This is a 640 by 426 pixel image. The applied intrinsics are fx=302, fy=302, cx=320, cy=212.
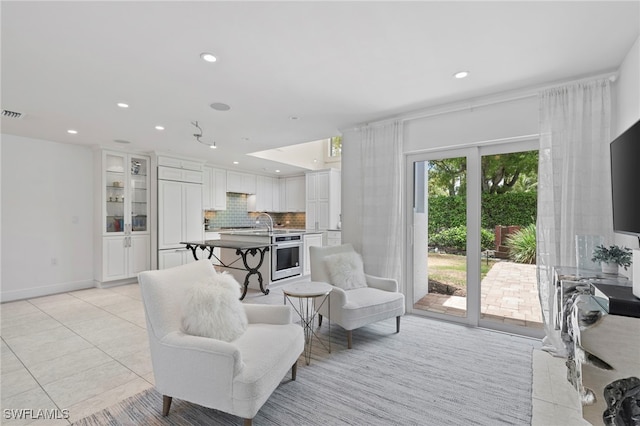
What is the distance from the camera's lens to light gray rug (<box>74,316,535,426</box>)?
6.17ft

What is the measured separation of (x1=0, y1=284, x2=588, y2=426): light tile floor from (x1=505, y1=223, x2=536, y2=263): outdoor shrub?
0.96 metres

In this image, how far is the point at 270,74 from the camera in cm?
265

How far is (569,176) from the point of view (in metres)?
2.73

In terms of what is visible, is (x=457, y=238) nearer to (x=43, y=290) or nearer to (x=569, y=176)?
(x=569, y=176)

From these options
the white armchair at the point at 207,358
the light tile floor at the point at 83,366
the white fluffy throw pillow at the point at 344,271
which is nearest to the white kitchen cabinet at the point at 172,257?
the light tile floor at the point at 83,366

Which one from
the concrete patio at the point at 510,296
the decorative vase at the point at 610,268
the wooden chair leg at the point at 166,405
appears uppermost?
the decorative vase at the point at 610,268

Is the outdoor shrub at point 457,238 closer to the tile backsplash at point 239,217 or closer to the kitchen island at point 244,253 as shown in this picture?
the kitchen island at point 244,253

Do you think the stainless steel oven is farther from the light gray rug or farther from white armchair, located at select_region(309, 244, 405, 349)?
the light gray rug

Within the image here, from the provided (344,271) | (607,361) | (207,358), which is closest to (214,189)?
(344,271)

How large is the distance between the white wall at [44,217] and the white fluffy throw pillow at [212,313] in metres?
4.57

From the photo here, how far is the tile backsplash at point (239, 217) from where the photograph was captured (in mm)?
7340

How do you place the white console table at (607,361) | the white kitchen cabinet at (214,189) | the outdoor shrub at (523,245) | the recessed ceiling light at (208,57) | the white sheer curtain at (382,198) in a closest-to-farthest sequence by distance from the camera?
the white console table at (607,361) → the recessed ceiling light at (208,57) → the outdoor shrub at (523,245) → the white sheer curtain at (382,198) → the white kitchen cabinet at (214,189)

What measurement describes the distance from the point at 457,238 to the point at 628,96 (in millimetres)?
1900

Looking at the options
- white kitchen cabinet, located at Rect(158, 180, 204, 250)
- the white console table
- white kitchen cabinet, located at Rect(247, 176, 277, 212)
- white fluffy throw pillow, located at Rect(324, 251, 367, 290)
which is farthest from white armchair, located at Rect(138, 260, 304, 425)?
white kitchen cabinet, located at Rect(247, 176, 277, 212)
